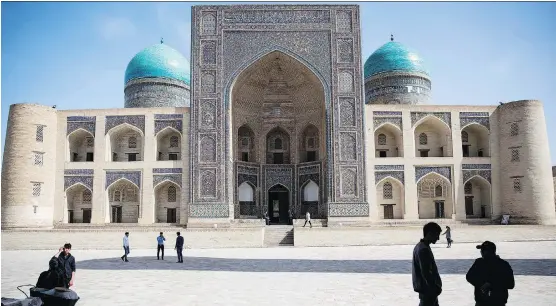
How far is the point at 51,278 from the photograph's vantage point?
4855 mm

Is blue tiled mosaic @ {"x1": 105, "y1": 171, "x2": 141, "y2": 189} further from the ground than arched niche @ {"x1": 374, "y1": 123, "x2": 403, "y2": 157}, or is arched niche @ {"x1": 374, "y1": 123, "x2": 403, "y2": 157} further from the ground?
arched niche @ {"x1": 374, "y1": 123, "x2": 403, "y2": 157}

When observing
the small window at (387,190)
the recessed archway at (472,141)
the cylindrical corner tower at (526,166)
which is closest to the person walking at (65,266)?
the small window at (387,190)

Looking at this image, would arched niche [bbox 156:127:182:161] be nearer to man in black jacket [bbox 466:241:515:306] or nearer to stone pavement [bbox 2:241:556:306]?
stone pavement [bbox 2:241:556:306]

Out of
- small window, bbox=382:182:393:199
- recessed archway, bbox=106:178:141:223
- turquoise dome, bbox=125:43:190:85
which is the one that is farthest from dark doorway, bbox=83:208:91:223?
small window, bbox=382:182:393:199

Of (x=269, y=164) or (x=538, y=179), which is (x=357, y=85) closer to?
(x=269, y=164)

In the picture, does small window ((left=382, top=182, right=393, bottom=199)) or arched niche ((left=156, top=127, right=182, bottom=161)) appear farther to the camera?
arched niche ((left=156, top=127, right=182, bottom=161))

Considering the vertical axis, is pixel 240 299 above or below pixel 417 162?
below

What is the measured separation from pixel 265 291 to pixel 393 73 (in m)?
22.7

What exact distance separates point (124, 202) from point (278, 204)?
743cm

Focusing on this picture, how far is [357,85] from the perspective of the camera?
2206 cm


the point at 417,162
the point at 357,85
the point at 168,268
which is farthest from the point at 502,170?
the point at 168,268

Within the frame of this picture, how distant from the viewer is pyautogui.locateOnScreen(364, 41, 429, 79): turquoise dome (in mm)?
27734

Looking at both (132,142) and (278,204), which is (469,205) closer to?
(278,204)

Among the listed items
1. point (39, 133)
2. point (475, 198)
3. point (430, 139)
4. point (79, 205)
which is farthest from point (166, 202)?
point (475, 198)
